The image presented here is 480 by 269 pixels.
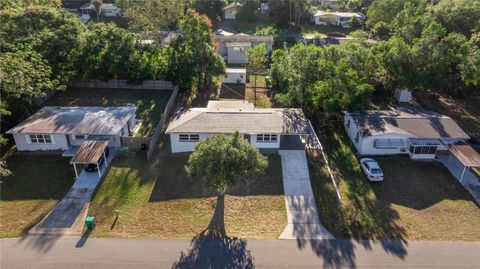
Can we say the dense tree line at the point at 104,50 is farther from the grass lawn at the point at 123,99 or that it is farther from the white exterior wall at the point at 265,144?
the white exterior wall at the point at 265,144

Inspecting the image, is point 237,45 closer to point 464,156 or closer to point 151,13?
point 151,13

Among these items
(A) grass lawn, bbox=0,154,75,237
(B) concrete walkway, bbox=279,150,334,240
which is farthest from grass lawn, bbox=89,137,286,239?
(A) grass lawn, bbox=0,154,75,237

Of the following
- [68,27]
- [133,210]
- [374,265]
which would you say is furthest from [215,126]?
[68,27]

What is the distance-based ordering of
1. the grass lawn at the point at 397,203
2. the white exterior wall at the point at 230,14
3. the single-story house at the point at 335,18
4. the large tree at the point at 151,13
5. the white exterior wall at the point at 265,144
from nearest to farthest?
the grass lawn at the point at 397,203 < the white exterior wall at the point at 265,144 < the large tree at the point at 151,13 < the single-story house at the point at 335,18 < the white exterior wall at the point at 230,14

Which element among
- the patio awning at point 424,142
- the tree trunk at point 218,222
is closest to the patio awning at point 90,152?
the tree trunk at point 218,222

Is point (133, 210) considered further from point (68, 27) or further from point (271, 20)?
point (271, 20)

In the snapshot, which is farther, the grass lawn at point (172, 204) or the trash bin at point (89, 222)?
the grass lawn at point (172, 204)
